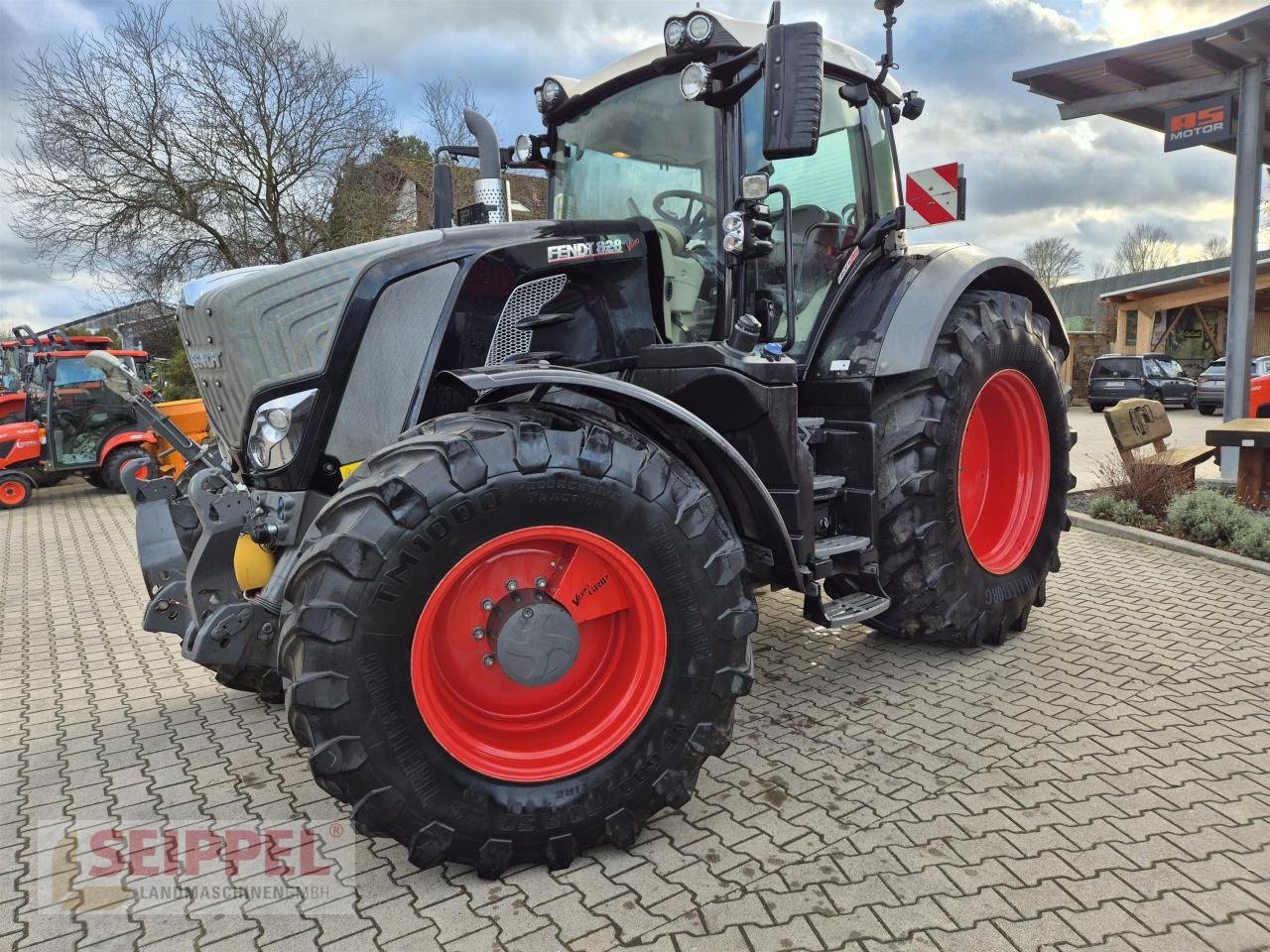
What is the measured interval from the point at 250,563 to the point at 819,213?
2.81 m

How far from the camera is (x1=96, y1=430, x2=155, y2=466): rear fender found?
36.2ft

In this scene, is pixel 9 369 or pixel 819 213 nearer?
pixel 819 213

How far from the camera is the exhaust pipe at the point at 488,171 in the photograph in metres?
3.80

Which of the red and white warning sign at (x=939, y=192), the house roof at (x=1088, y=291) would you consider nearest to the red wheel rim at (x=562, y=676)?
the red and white warning sign at (x=939, y=192)

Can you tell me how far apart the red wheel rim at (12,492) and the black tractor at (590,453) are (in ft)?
31.0

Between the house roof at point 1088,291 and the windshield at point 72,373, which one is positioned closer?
the windshield at point 72,373

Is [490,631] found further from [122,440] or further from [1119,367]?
[1119,367]

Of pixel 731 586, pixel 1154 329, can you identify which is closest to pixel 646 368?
pixel 731 586

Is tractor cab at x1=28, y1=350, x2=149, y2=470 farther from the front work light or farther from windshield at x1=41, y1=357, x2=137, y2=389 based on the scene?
the front work light

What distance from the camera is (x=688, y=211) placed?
11.4ft

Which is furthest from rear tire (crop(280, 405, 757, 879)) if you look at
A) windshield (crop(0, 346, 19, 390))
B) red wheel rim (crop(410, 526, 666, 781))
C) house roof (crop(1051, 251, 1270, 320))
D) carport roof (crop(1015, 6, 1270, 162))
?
house roof (crop(1051, 251, 1270, 320))

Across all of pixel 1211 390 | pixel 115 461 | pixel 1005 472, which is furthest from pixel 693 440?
pixel 1211 390

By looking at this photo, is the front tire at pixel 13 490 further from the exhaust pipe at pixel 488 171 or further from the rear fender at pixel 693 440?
the rear fender at pixel 693 440

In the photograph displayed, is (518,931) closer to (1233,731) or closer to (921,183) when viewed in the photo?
(1233,731)
